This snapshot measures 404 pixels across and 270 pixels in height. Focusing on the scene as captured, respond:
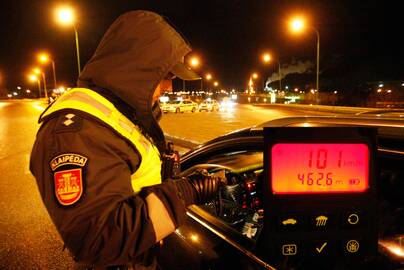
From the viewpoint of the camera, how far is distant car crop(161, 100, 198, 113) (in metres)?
31.8

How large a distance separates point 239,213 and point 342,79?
6996 cm

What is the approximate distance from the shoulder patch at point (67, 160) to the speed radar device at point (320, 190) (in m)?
0.64

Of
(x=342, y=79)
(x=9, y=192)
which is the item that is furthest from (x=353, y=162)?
(x=342, y=79)

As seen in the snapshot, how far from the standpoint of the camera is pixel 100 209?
1240 millimetres

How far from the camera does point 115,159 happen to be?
132 cm

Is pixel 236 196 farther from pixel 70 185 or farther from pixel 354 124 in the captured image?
pixel 70 185

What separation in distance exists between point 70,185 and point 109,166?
0.14 m

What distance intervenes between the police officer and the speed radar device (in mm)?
338

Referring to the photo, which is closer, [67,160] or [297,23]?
[67,160]

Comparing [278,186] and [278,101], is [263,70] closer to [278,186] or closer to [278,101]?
[278,101]

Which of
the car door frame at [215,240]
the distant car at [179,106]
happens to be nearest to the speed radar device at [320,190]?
the car door frame at [215,240]

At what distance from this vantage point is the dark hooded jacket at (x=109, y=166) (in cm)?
124

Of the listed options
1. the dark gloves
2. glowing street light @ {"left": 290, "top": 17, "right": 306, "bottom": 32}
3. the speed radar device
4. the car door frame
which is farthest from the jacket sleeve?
glowing street light @ {"left": 290, "top": 17, "right": 306, "bottom": 32}

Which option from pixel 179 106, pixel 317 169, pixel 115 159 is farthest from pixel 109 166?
pixel 179 106
